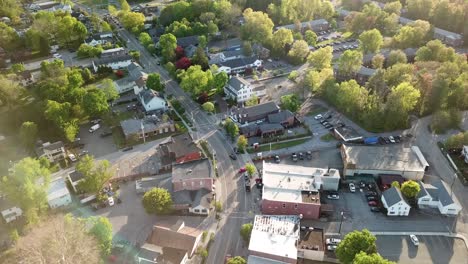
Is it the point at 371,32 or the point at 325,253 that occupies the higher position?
the point at 371,32

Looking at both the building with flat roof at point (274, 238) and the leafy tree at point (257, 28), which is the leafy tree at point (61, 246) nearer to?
the building with flat roof at point (274, 238)

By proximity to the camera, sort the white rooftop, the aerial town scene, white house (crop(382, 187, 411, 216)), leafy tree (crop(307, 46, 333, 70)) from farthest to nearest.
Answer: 1. leafy tree (crop(307, 46, 333, 70))
2. white house (crop(382, 187, 411, 216))
3. the aerial town scene
4. the white rooftop

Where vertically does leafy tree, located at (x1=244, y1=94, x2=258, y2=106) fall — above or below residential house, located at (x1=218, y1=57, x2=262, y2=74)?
below

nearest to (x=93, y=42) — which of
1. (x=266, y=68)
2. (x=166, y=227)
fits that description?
(x=266, y=68)

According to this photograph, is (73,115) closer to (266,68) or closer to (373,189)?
(266,68)

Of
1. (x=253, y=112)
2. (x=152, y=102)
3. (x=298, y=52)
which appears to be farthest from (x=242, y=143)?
(x=298, y=52)

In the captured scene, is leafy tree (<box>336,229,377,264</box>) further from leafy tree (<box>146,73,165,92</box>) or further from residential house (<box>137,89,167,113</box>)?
leafy tree (<box>146,73,165,92</box>)

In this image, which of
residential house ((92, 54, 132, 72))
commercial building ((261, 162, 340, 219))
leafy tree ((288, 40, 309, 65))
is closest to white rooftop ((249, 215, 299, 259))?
commercial building ((261, 162, 340, 219))
